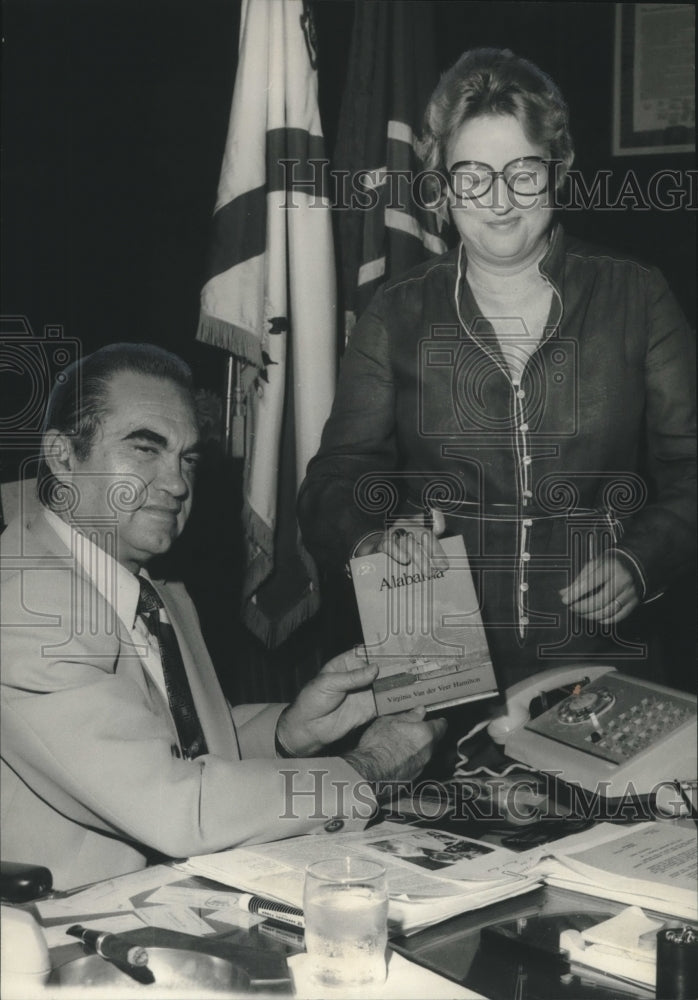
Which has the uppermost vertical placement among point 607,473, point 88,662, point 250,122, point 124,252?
point 250,122

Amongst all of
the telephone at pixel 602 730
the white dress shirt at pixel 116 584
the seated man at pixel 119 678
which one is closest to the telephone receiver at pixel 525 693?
the telephone at pixel 602 730

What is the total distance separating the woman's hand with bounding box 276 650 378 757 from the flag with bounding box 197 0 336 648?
11cm

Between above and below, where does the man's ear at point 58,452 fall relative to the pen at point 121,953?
above

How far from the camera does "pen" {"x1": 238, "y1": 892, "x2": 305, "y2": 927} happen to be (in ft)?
4.64

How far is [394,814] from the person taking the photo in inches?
71.9

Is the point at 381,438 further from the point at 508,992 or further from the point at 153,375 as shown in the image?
the point at 508,992

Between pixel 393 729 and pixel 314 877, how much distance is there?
0.52 metres

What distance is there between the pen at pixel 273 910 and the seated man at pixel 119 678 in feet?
0.61

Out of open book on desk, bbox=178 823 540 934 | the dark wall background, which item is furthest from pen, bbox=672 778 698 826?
the dark wall background

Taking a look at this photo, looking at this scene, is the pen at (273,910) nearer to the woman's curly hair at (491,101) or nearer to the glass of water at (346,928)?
the glass of water at (346,928)

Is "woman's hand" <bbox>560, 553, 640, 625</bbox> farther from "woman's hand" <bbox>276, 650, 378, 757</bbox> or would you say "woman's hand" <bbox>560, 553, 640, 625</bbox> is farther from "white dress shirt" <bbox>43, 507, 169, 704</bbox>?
"white dress shirt" <bbox>43, 507, 169, 704</bbox>

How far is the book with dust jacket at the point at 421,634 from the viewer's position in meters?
1.81

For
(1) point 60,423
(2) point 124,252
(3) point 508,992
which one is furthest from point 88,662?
(3) point 508,992

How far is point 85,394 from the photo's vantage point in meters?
1.69
